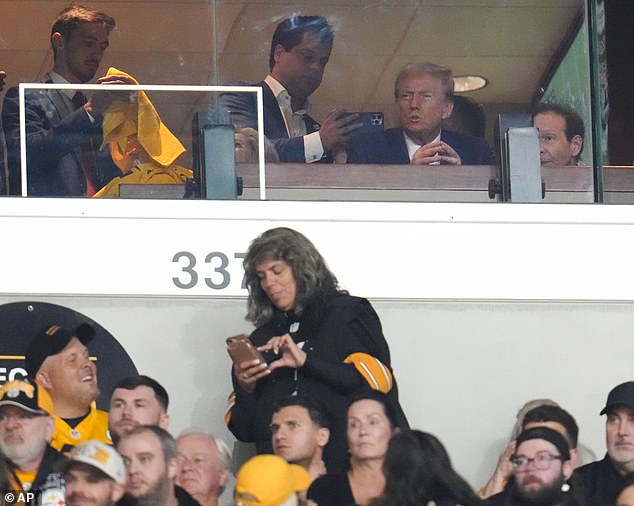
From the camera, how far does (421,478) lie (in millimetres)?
9312

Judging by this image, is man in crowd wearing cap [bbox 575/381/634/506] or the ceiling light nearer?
man in crowd wearing cap [bbox 575/381/634/506]

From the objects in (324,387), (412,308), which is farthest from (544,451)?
(412,308)

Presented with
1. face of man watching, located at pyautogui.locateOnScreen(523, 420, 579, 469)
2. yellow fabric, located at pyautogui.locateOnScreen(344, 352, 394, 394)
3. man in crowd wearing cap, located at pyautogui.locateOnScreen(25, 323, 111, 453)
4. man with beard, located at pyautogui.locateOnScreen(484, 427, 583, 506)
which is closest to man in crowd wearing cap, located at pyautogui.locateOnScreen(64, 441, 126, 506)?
man in crowd wearing cap, located at pyautogui.locateOnScreen(25, 323, 111, 453)

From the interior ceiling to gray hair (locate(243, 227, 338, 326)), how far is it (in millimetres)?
880

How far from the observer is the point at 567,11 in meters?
11.3

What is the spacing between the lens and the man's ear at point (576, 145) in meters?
11.2

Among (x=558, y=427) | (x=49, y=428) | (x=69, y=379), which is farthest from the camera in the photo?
(x=69, y=379)

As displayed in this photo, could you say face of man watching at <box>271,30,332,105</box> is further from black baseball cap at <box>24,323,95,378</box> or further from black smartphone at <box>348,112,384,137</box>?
black baseball cap at <box>24,323,95,378</box>

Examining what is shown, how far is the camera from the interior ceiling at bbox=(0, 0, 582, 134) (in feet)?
36.1

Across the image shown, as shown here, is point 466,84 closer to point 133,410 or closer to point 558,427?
point 558,427

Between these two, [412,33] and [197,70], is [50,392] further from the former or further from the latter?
[412,33]

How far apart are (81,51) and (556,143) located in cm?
212

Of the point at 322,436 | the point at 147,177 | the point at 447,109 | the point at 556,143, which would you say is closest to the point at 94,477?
the point at 322,436

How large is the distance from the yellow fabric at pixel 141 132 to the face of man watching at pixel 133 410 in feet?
3.92
